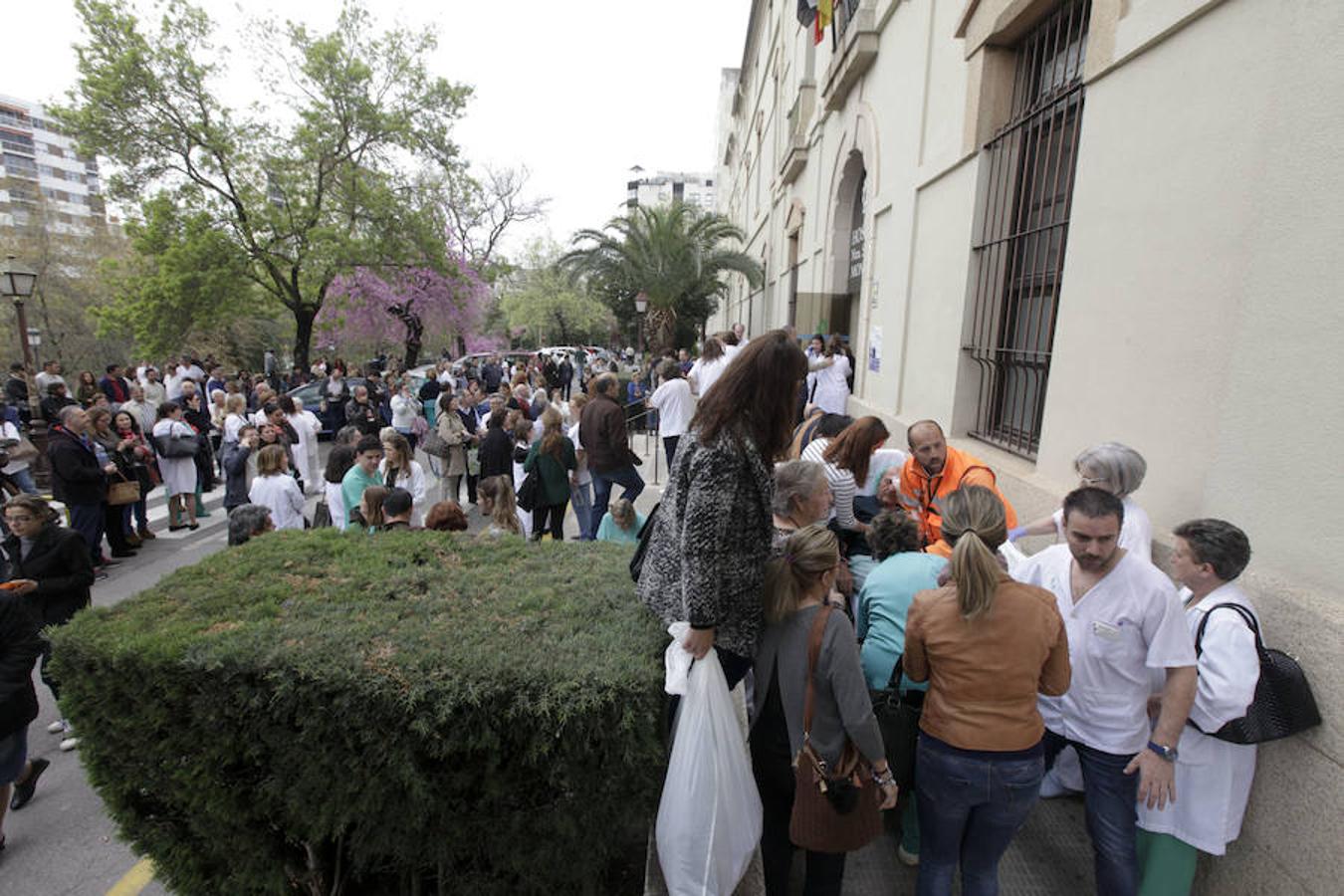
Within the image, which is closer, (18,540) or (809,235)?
(18,540)

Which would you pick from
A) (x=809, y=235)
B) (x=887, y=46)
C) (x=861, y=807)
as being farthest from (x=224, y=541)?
(x=809, y=235)

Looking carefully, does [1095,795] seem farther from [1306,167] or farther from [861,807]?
[1306,167]

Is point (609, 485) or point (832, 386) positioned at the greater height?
point (832, 386)

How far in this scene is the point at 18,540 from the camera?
4180 mm

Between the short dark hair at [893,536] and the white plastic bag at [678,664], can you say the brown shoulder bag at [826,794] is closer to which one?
the white plastic bag at [678,664]

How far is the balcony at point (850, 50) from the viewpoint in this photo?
338 inches

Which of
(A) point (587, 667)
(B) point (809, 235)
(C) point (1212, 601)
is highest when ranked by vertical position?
(B) point (809, 235)

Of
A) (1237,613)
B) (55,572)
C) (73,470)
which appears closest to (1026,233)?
(1237,613)

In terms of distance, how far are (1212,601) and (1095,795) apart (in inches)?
34.9

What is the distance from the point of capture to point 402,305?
25.0m

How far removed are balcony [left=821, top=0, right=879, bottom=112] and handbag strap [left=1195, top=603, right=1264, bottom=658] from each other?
342 inches

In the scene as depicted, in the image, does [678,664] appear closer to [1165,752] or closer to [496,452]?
[1165,752]

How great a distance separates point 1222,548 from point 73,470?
889cm

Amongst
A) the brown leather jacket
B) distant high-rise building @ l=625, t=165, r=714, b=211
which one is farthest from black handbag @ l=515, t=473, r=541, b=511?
distant high-rise building @ l=625, t=165, r=714, b=211
